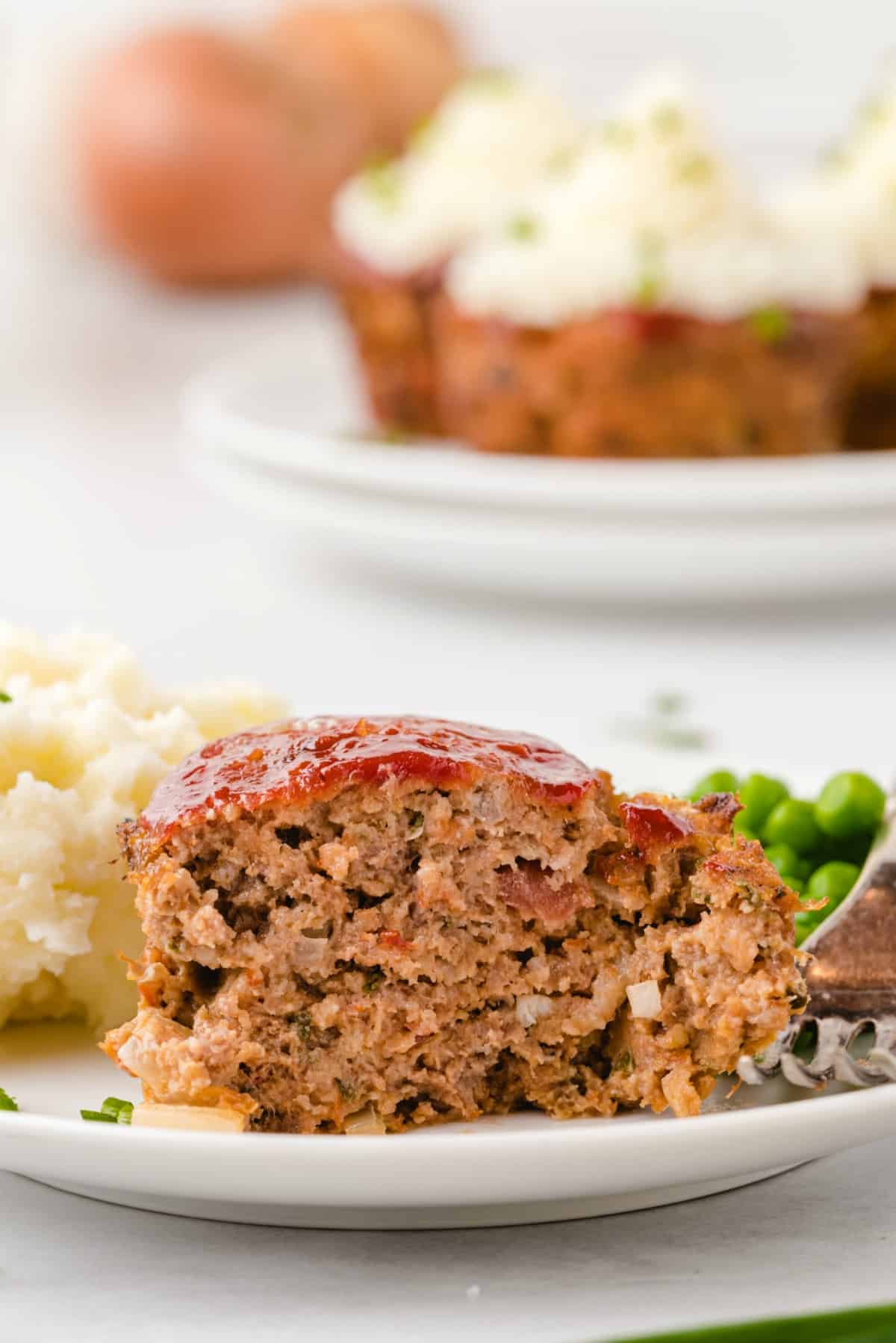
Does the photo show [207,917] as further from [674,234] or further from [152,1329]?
[674,234]

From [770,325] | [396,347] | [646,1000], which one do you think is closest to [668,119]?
[770,325]

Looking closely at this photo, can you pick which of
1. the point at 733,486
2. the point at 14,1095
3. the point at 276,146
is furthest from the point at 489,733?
the point at 276,146

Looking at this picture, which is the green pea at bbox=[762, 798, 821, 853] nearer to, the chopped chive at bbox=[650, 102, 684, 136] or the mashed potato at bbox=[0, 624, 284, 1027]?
the mashed potato at bbox=[0, 624, 284, 1027]

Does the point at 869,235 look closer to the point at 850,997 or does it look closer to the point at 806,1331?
the point at 850,997

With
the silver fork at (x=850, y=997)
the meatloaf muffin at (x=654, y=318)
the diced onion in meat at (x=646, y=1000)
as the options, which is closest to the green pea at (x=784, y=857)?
the silver fork at (x=850, y=997)

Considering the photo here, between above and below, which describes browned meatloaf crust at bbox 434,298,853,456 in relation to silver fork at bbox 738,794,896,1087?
above

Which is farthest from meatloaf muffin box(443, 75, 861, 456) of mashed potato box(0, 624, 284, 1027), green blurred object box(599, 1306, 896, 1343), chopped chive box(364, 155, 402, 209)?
green blurred object box(599, 1306, 896, 1343)

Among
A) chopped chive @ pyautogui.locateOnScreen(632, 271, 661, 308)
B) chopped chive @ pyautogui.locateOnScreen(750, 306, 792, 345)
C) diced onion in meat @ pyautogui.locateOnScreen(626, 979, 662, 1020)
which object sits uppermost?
chopped chive @ pyautogui.locateOnScreen(632, 271, 661, 308)
